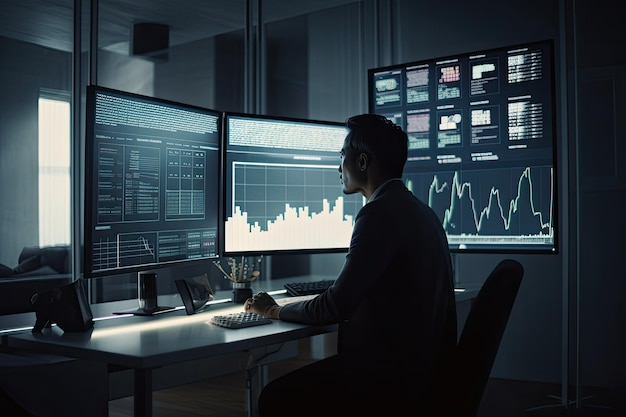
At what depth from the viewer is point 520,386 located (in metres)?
3.95

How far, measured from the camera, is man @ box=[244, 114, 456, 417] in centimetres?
174

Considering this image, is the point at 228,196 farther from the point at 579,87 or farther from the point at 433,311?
the point at 579,87

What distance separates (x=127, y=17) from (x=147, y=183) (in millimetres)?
1671

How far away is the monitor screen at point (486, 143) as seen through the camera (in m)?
3.03

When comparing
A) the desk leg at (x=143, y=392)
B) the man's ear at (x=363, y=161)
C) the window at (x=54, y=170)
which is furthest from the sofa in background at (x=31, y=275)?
the man's ear at (x=363, y=161)

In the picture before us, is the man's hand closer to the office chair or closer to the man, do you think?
the man

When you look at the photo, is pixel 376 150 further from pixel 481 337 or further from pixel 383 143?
pixel 481 337

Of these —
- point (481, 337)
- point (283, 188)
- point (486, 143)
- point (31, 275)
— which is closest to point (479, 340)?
point (481, 337)

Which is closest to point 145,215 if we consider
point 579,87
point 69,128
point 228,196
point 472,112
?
point 228,196

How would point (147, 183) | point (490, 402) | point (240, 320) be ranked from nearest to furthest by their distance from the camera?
point (240, 320), point (147, 183), point (490, 402)

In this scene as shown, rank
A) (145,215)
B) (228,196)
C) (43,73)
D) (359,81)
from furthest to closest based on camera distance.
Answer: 1. (359,81)
2. (43,73)
3. (228,196)
4. (145,215)

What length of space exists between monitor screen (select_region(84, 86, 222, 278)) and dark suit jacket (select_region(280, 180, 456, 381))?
0.71m

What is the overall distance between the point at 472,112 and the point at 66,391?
220cm

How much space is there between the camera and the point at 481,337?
1591 millimetres
